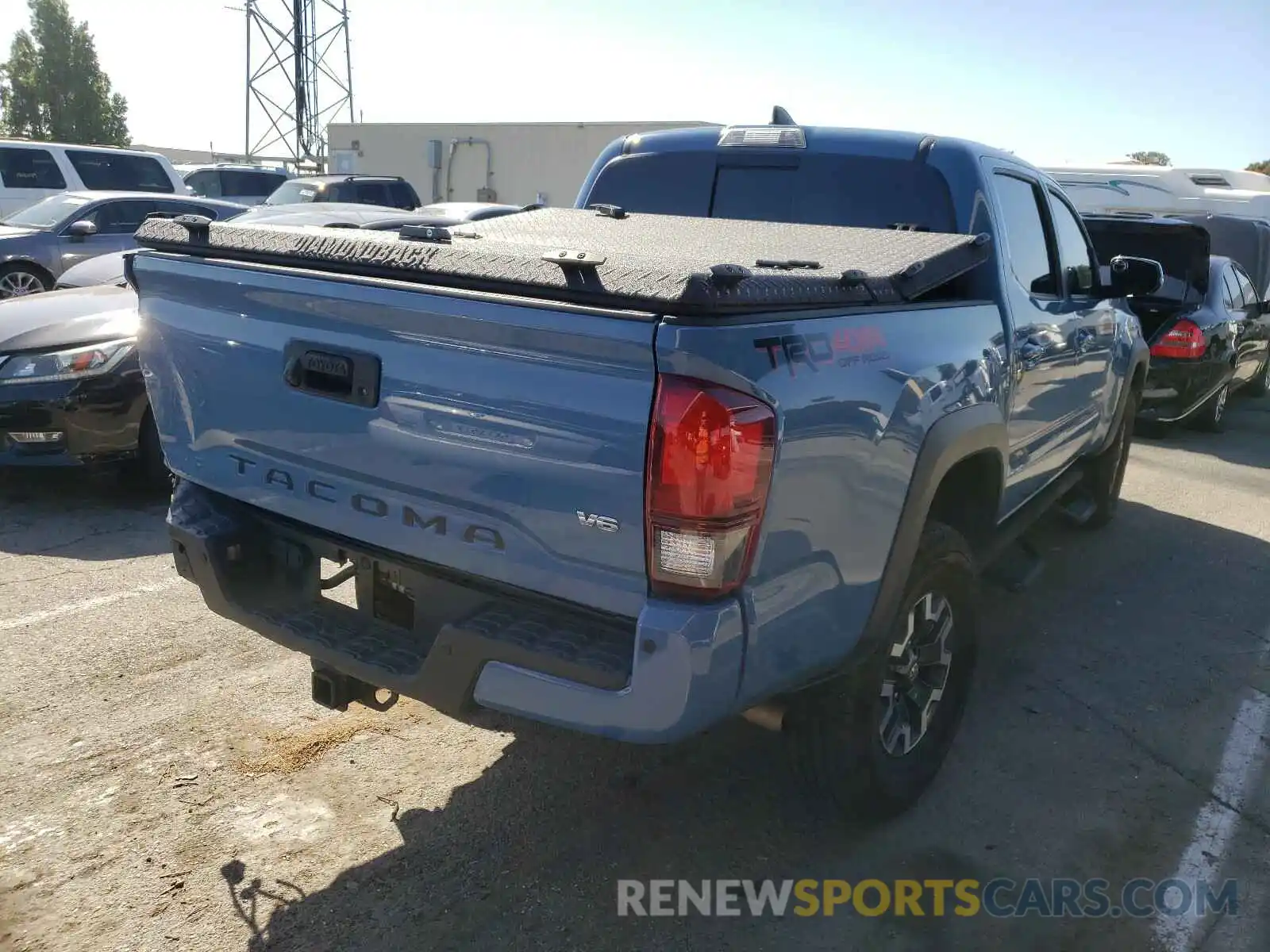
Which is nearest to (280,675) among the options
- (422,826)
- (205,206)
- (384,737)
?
(384,737)

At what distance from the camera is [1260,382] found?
12.6 m

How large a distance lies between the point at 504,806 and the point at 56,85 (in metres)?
51.5

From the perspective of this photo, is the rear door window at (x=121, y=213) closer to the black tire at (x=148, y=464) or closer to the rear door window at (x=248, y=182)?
the black tire at (x=148, y=464)

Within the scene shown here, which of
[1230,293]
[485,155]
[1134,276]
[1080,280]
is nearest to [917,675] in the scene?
[1080,280]

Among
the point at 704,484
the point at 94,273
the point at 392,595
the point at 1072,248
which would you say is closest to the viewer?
the point at 704,484

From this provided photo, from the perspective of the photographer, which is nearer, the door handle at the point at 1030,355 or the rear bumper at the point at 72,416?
the door handle at the point at 1030,355

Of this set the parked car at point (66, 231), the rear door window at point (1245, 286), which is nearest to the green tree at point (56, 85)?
the parked car at point (66, 231)

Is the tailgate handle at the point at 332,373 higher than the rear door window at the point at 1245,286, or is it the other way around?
the tailgate handle at the point at 332,373

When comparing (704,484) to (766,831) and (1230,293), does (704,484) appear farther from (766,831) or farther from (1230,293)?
(1230,293)

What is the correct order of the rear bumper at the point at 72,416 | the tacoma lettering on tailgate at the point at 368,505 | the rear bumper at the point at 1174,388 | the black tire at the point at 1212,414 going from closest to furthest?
the tacoma lettering on tailgate at the point at 368,505 < the rear bumper at the point at 72,416 < the rear bumper at the point at 1174,388 < the black tire at the point at 1212,414

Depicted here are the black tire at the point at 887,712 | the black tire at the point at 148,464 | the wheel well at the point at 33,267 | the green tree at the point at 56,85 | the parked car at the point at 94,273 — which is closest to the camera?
the black tire at the point at 887,712

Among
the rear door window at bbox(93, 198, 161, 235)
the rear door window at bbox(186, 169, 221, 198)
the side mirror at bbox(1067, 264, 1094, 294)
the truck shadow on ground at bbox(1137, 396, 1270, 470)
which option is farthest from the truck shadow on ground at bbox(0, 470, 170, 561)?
the rear door window at bbox(186, 169, 221, 198)

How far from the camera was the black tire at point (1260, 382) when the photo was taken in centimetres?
1216

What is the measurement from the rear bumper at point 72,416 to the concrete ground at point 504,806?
958 millimetres
